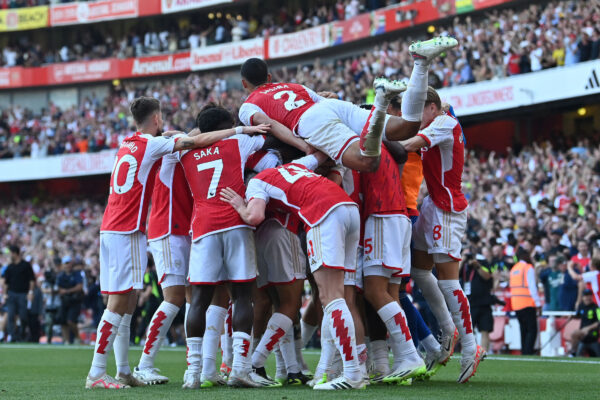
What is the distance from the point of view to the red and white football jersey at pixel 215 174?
24.9 ft

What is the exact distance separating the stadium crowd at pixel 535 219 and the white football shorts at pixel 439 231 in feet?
21.5

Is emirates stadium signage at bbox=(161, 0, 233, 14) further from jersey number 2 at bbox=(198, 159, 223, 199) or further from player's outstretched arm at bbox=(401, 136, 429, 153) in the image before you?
jersey number 2 at bbox=(198, 159, 223, 199)

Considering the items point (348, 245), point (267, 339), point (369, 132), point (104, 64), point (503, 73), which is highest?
point (104, 64)

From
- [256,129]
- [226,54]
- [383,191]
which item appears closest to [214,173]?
[256,129]

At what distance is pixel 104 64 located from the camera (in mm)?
44750

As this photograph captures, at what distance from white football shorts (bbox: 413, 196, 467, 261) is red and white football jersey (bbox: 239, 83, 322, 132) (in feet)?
4.83

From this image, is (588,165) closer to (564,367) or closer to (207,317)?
(564,367)

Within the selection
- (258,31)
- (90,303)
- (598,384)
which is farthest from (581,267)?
(258,31)

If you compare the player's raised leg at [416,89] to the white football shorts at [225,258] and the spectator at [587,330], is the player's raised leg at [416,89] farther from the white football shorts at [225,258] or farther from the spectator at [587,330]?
the spectator at [587,330]

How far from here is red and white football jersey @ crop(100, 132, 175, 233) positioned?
7.92 metres

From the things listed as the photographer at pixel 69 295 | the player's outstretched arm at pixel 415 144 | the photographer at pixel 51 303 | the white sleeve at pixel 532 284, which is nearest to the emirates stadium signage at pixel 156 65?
the photographer at pixel 51 303

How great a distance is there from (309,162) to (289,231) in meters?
0.69

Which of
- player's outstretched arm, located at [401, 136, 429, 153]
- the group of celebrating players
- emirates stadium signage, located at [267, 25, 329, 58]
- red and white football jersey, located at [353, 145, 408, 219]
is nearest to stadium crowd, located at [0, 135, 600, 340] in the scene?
the group of celebrating players

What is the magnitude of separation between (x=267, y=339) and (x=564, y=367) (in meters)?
4.98
